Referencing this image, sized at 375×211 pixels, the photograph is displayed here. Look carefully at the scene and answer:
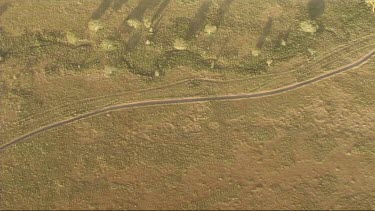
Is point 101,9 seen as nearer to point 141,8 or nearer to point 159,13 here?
point 141,8

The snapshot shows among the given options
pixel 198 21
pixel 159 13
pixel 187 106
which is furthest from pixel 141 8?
pixel 187 106

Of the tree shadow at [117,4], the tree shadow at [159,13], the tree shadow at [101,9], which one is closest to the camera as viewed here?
the tree shadow at [159,13]

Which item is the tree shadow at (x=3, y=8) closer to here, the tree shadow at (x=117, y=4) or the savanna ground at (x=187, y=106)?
the savanna ground at (x=187, y=106)

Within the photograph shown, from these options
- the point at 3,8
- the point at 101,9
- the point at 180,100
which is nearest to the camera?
the point at 180,100

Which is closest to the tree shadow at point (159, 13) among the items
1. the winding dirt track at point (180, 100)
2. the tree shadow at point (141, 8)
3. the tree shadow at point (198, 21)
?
the tree shadow at point (141, 8)

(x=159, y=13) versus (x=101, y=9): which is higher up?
(x=159, y=13)

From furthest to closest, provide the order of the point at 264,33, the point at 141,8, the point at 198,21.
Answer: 1. the point at 141,8
2. the point at 198,21
3. the point at 264,33
